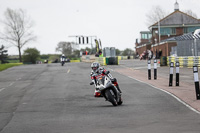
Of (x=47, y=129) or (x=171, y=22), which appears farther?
(x=171, y=22)

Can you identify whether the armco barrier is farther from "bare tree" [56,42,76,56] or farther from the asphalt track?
"bare tree" [56,42,76,56]

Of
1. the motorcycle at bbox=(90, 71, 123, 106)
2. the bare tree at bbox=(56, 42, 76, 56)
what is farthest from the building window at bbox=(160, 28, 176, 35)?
the bare tree at bbox=(56, 42, 76, 56)

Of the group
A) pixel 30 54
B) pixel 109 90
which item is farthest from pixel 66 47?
pixel 109 90

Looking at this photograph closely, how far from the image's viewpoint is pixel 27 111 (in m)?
11.4

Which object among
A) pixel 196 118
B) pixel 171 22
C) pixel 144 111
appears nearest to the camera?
pixel 196 118

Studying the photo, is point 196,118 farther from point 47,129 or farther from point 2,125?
point 2,125

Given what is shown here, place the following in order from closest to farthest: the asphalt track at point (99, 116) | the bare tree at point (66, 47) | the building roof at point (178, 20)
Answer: the asphalt track at point (99, 116) → the building roof at point (178, 20) → the bare tree at point (66, 47)

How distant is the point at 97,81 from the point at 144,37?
102033 millimetres

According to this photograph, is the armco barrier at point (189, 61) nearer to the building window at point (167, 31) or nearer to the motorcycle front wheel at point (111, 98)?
the motorcycle front wheel at point (111, 98)

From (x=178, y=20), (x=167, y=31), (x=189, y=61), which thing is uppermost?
(x=178, y=20)

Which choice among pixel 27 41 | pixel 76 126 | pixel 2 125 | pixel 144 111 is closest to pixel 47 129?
pixel 76 126

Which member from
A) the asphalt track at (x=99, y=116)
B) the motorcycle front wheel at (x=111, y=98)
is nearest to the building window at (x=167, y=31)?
the asphalt track at (x=99, y=116)

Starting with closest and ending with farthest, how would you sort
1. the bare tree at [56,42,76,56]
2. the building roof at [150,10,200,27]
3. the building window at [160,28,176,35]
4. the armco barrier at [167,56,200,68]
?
the armco barrier at [167,56,200,68]
the building window at [160,28,176,35]
the building roof at [150,10,200,27]
the bare tree at [56,42,76,56]

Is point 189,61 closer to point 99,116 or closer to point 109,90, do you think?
point 109,90
